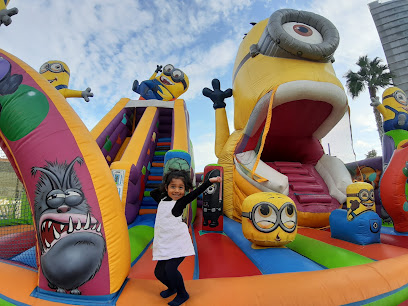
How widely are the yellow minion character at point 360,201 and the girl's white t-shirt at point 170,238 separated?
7.20ft

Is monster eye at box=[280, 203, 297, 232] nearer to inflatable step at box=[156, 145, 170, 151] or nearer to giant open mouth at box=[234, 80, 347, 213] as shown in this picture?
giant open mouth at box=[234, 80, 347, 213]

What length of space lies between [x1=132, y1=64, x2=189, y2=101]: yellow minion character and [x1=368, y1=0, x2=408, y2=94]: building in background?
20456mm

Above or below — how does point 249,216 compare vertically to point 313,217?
above

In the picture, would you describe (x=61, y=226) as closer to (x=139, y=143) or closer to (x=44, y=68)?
(x=139, y=143)

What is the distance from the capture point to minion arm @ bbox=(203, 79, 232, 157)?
504cm

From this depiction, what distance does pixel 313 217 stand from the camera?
3.62 m

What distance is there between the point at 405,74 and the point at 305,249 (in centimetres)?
2388

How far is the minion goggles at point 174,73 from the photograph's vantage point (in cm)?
705

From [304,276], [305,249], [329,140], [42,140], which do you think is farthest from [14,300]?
[329,140]

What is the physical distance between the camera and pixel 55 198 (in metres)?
1.26

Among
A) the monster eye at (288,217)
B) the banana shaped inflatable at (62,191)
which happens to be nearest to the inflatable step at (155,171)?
the monster eye at (288,217)

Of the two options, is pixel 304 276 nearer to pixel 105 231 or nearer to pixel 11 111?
pixel 105 231

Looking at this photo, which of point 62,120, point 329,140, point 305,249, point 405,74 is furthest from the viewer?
point 405,74

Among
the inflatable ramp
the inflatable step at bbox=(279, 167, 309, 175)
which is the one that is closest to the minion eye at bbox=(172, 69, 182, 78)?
the inflatable ramp
